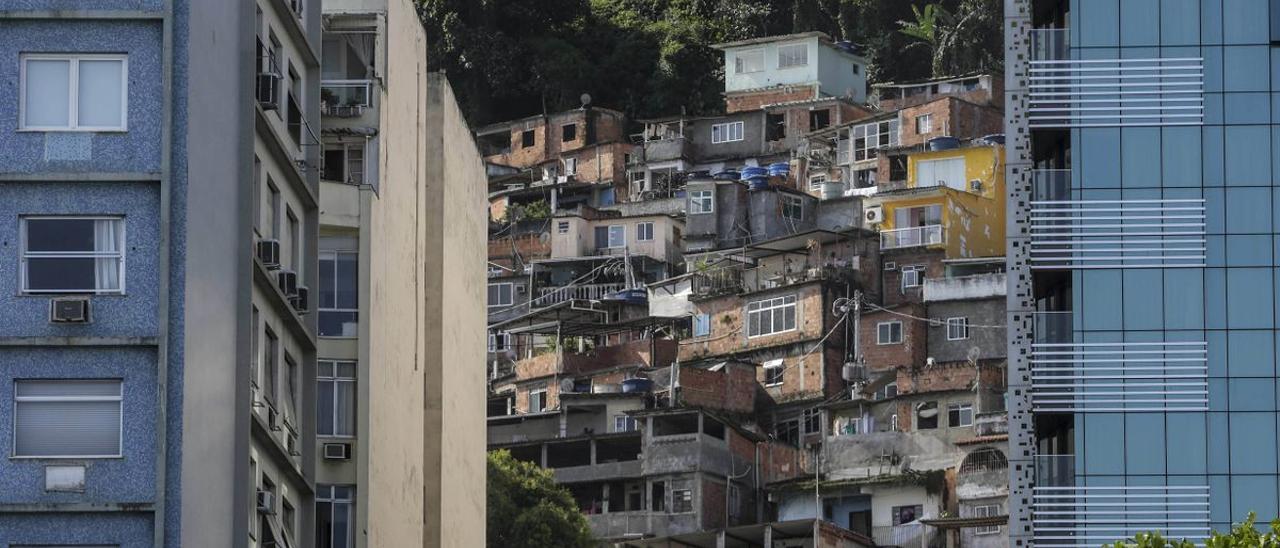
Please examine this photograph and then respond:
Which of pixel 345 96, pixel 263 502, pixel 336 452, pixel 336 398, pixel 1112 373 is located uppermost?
pixel 345 96

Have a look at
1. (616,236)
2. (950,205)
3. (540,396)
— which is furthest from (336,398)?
(616,236)

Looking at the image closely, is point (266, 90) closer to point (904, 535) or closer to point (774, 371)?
point (904, 535)

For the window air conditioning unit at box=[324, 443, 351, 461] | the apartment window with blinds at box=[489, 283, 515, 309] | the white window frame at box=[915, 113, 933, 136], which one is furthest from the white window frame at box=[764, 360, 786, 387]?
the window air conditioning unit at box=[324, 443, 351, 461]

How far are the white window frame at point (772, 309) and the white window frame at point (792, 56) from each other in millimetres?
28210

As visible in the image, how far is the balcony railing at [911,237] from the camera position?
11275 centimetres

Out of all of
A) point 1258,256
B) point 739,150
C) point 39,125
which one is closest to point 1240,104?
point 1258,256

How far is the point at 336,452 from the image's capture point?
42000mm

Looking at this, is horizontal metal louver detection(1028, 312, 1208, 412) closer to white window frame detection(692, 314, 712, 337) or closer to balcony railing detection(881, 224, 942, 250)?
white window frame detection(692, 314, 712, 337)

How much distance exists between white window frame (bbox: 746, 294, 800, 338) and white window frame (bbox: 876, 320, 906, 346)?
3.33 m

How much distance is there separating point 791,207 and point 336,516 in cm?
7876

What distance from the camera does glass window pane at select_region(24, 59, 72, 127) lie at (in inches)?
1217

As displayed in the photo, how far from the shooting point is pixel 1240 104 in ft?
167

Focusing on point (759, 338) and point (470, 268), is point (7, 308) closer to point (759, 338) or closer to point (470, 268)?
point (470, 268)

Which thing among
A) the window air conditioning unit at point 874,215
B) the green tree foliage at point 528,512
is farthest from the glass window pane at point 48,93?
the window air conditioning unit at point 874,215
